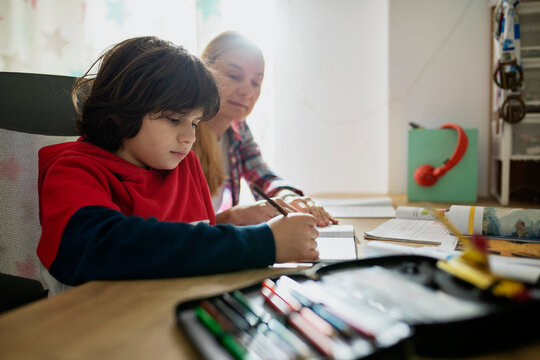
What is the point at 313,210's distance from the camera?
0.99 m

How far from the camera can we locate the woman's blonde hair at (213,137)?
114cm

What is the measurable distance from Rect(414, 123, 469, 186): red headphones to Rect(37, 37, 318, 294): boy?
79 cm

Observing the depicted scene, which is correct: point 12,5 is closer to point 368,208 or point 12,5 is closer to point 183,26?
point 183,26

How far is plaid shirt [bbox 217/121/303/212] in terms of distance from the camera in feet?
4.45

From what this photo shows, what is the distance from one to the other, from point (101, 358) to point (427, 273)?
0.29 metres

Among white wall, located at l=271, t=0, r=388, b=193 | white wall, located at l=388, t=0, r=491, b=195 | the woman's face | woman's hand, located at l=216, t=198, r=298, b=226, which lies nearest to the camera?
woman's hand, located at l=216, t=198, r=298, b=226

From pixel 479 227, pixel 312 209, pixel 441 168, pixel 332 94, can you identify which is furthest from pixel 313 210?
pixel 332 94

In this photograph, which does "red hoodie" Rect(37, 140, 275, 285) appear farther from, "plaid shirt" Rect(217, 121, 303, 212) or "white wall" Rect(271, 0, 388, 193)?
"white wall" Rect(271, 0, 388, 193)

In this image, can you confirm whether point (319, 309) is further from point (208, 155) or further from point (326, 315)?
point (208, 155)

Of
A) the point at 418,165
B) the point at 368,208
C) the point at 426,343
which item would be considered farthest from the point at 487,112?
the point at 426,343

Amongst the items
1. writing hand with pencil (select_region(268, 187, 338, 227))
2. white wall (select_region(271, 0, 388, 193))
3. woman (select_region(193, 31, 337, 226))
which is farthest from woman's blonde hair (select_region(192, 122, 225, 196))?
white wall (select_region(271, 0, 388, 193))

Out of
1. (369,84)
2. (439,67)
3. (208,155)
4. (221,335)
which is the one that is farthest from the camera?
(369,84)

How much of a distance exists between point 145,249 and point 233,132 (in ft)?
3.10

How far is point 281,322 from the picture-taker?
327mm
